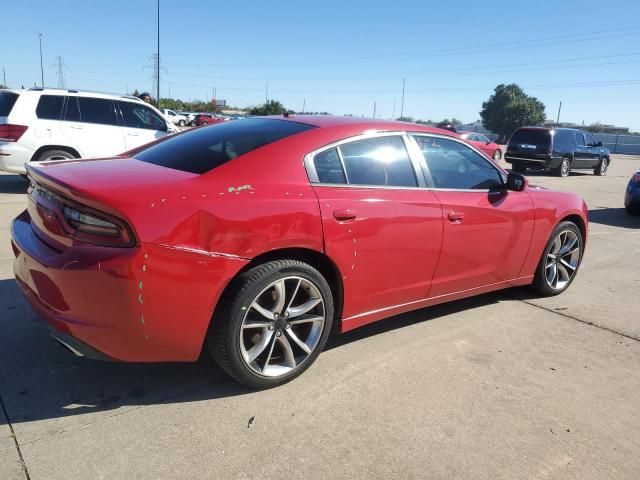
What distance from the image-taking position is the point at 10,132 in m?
8.33

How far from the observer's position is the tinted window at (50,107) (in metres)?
8.61

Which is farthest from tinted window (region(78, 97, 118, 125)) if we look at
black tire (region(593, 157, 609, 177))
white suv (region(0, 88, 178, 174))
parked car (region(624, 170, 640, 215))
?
black tire (region(593, 157, 609, 177))

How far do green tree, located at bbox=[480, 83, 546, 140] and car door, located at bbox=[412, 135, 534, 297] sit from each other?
109 metres

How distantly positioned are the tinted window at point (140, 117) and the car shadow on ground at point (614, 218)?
845 cm

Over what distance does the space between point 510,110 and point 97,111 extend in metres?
116

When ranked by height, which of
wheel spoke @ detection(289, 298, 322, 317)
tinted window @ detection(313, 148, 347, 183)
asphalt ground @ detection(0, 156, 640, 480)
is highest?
tinted window @ detection(313, 148, 347, 183)

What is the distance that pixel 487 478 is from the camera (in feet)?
7.72

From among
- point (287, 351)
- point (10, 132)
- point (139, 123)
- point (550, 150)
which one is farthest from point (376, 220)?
point (550, 150)

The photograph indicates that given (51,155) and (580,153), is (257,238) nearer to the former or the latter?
(51,155)

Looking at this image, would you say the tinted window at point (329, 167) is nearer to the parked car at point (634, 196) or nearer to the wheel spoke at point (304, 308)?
the wheel spoke at point (304, 308)

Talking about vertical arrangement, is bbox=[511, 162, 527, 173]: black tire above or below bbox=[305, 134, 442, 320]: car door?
below

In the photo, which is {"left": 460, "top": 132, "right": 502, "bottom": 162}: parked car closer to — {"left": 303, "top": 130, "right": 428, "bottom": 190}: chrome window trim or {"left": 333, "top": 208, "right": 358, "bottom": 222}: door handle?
{"left": 303, "top": 130, "right": 428, "bottom": 190}: chrome window trim

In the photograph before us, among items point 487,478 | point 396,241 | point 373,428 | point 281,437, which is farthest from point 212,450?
point 396,241

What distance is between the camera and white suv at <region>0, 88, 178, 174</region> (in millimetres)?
8375
